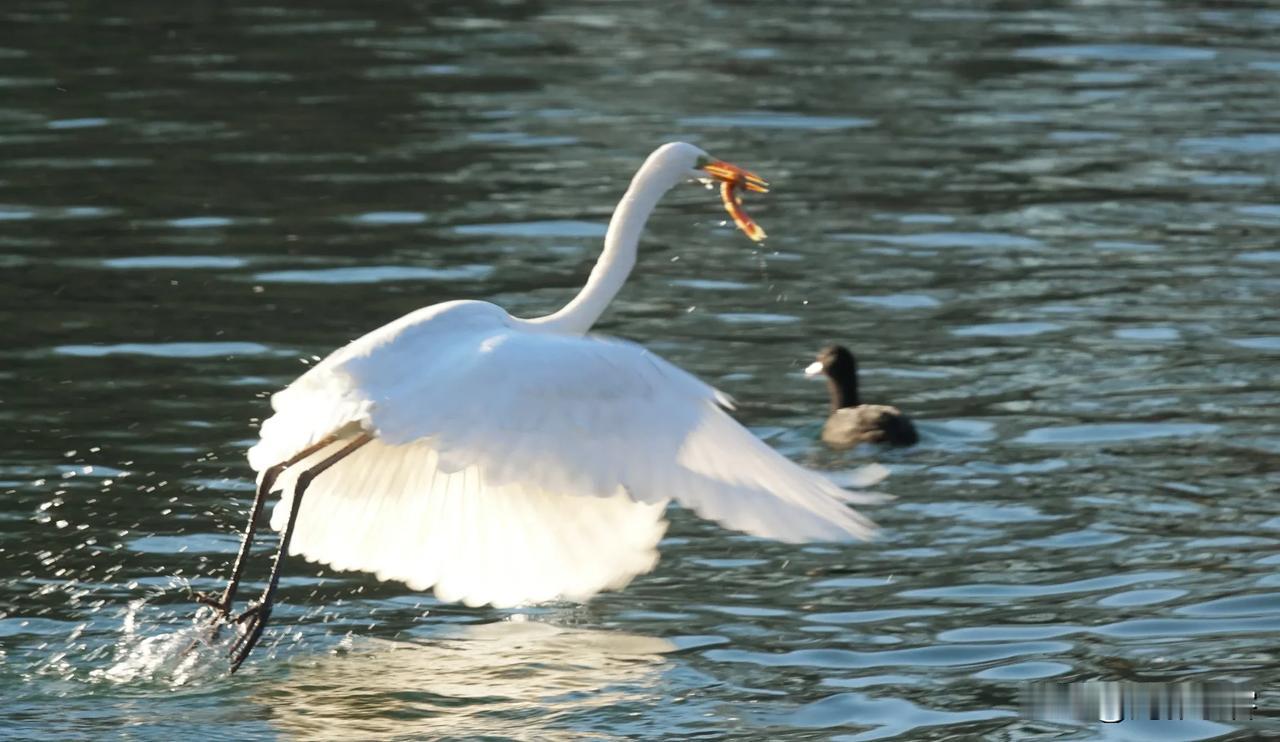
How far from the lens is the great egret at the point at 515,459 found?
810 cm

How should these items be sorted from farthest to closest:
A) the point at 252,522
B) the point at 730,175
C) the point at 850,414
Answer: the point at 850,414, the point at 730,175, the point at 252,522

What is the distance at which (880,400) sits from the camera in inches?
507

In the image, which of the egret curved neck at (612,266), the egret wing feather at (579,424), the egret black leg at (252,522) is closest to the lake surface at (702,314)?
the egret black leg at (252,522)

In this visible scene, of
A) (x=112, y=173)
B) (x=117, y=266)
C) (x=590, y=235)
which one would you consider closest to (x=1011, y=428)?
(x=590, y=235)

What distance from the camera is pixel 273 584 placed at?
349 inches

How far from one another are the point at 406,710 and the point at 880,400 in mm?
4902

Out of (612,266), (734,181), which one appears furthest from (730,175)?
(612,266)

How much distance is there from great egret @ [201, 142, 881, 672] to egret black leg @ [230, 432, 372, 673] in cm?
1

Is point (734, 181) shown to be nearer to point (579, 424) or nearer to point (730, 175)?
point (730, 175)

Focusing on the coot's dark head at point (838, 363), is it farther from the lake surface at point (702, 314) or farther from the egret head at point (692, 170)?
the egret head at point (692, 170)

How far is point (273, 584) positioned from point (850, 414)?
394 cm

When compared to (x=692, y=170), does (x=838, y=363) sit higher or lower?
lower

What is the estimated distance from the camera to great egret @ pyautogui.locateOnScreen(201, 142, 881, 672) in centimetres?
810

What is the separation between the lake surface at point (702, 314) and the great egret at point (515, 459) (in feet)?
1.09
